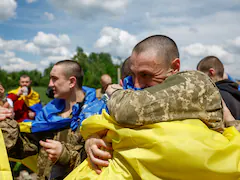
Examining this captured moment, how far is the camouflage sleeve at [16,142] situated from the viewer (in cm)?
318

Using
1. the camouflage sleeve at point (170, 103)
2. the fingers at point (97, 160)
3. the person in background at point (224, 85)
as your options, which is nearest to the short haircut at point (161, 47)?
the camouflage sleeve at point (170, 103)

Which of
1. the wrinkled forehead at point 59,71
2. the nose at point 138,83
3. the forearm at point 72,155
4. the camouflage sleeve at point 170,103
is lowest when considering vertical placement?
the forearm at point 72,155

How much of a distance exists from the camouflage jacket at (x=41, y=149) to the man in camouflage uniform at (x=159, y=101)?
4.32 feet

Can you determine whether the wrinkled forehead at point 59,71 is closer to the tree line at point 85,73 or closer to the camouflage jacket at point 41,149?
the camouflage jacket at point 41,149

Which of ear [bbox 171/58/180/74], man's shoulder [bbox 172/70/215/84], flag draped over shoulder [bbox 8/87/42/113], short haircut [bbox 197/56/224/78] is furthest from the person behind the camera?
flag draped over shoulder [bbox 8/87/42/113]

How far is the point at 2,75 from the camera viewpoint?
→ 46062 mm

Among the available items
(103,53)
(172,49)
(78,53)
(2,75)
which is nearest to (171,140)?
(172,49)

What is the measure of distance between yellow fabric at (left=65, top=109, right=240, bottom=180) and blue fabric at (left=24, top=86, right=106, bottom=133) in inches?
60.0

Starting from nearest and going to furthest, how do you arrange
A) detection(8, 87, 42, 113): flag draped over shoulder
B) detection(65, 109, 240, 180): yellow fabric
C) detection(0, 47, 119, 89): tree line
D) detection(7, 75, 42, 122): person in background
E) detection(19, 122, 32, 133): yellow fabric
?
detection(65, 109, 240, 180): yellow fabric → detection(19, 122, 32, 133): yellow fabric → detection(7, 75, 42, 122): person in background → detection(8, 87, 42, 113): flag draped over shoulder → detection(0, 47, 119, 89): tree line

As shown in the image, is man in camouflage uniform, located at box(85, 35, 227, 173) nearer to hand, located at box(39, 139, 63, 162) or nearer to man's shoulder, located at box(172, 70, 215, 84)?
man's shoulder, located at box(172, 70, 215, 84)

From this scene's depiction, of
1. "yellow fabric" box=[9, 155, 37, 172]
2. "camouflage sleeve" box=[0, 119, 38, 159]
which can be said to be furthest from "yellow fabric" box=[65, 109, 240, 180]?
"yellow fabric" box=[9, 155, 37, 172]

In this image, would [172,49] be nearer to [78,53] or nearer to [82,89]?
[82,89]

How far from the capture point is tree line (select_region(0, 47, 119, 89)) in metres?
44.2

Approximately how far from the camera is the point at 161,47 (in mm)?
2109
